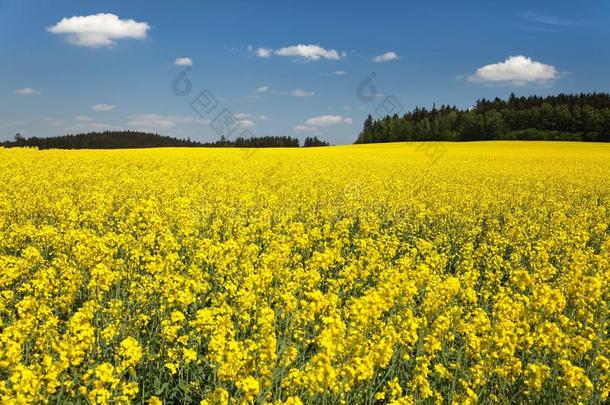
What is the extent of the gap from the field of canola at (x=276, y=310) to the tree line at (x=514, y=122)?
65634 mm

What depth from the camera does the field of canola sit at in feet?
12.3

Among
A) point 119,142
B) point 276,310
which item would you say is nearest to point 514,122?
point 119,142

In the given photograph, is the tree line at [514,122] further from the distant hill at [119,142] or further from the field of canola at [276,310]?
the field of canola at [276,310]

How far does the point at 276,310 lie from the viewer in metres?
5.45

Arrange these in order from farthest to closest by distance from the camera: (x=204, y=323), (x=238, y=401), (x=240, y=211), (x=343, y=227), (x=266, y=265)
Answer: (x=240, y=211)
(x=343, y=227)
(x=266, y=265)
(x=204, y=323)
(x=238, y=401)

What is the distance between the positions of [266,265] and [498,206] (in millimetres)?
10229

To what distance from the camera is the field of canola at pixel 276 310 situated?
3.74 meters

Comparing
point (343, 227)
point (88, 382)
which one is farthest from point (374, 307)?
point (343, 227)

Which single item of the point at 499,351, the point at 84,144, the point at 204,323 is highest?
the point at 84,144

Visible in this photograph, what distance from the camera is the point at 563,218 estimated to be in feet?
39.0

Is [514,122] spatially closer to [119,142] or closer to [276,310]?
[119,142]

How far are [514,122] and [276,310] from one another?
79176 millimetres

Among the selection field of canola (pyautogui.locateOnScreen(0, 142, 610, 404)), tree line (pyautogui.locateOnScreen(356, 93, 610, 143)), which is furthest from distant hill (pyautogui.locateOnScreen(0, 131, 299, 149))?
field of canola (pyautogui.locateOnScreen(0, 142, 610, 404))

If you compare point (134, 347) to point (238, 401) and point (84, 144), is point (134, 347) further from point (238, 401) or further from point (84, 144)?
point (84, 144)
